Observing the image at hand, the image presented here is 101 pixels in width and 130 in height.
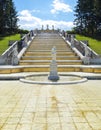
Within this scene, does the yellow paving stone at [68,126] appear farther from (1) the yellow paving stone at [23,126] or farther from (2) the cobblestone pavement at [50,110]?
(1) the yellow paving stone at [23,126]

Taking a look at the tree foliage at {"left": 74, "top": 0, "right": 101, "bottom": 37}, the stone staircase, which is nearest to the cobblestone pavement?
the stone staircase

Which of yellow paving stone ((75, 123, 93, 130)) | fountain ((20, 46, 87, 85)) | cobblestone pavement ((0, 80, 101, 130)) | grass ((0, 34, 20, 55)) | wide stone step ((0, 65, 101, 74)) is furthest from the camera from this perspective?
grass ((0, 34, 20, 55))

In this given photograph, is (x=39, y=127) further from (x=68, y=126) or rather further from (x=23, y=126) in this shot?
(x=68, y=126)

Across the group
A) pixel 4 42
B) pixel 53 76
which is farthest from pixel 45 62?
pixel 4 42

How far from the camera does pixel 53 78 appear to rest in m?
15.9

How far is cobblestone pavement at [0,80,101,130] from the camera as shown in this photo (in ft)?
22.1

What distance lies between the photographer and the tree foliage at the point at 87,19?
169 feet

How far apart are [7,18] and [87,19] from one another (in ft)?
47.9

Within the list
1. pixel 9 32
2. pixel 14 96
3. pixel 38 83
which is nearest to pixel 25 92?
pixel 14 96

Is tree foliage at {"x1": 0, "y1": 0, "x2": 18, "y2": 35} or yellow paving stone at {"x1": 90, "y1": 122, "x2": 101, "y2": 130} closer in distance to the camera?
yellow paving stone at {"x1": 90, "y1": 122, "x2": 101, "y2": 130}

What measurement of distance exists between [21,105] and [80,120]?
96.9 inches

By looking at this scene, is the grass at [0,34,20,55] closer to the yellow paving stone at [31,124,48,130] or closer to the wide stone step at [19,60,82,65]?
the wide stone step at [19,60,82,65]

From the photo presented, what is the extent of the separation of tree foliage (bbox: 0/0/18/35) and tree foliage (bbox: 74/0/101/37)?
483 inches

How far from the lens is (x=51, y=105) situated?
8.96m
